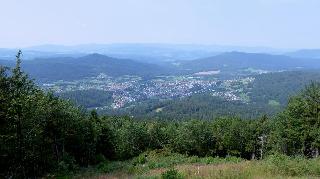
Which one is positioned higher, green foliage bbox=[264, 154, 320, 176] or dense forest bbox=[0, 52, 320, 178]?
green foliage bbox=[264, 154, 320, 176]

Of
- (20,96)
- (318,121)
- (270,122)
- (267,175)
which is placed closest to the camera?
(267,175)

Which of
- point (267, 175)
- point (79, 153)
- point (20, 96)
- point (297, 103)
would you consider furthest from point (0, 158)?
point (297, 103)

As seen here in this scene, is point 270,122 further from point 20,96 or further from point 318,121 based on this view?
point 20,96

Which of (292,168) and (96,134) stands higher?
(292,168)

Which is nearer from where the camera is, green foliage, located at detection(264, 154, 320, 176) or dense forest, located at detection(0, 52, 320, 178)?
green foliage, located at detection(264, 154, 320, 176)

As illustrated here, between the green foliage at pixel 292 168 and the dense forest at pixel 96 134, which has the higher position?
the green foliage at pixel 292 168

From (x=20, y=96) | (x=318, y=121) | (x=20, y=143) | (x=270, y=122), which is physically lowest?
(x=270, y=122)

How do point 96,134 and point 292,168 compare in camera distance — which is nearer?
point 292,168

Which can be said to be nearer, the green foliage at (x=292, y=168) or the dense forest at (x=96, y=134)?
the green foliage at (x=292, y=168)
